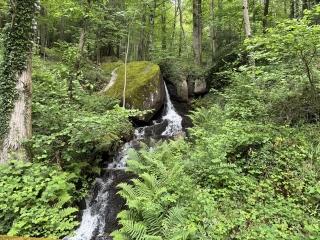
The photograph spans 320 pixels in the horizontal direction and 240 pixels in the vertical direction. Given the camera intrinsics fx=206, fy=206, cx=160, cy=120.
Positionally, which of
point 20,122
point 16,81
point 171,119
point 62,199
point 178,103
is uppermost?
point 16,81

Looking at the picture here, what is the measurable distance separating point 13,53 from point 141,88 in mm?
5862

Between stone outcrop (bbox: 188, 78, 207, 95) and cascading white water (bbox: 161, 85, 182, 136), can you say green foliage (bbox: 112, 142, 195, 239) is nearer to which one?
cascading white water (bbox: 161, 85, 182, 136)

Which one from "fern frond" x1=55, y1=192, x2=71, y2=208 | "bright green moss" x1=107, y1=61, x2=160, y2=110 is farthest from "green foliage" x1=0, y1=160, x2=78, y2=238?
"bright green moss" x1=107, y1=61, x2=160, y2=110

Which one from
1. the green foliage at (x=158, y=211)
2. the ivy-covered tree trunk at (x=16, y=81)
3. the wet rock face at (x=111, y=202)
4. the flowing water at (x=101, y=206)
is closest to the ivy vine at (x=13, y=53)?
the ivy-covered tree trunk at (x=16, y=81)

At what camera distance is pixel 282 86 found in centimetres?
565

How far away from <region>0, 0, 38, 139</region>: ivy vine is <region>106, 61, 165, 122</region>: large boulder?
4.87 meters

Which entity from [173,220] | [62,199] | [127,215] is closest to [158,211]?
[173,220]

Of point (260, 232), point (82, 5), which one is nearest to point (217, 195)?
point (260, 232)

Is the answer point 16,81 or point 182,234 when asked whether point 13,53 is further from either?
point 182,234

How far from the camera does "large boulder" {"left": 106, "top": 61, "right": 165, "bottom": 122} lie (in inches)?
385

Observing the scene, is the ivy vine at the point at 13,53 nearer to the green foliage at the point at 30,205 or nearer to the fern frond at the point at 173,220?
the green foliage at the point at 30,205

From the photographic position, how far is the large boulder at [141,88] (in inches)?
385

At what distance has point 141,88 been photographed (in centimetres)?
1018

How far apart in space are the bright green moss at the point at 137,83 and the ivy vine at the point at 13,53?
4.87 metres
